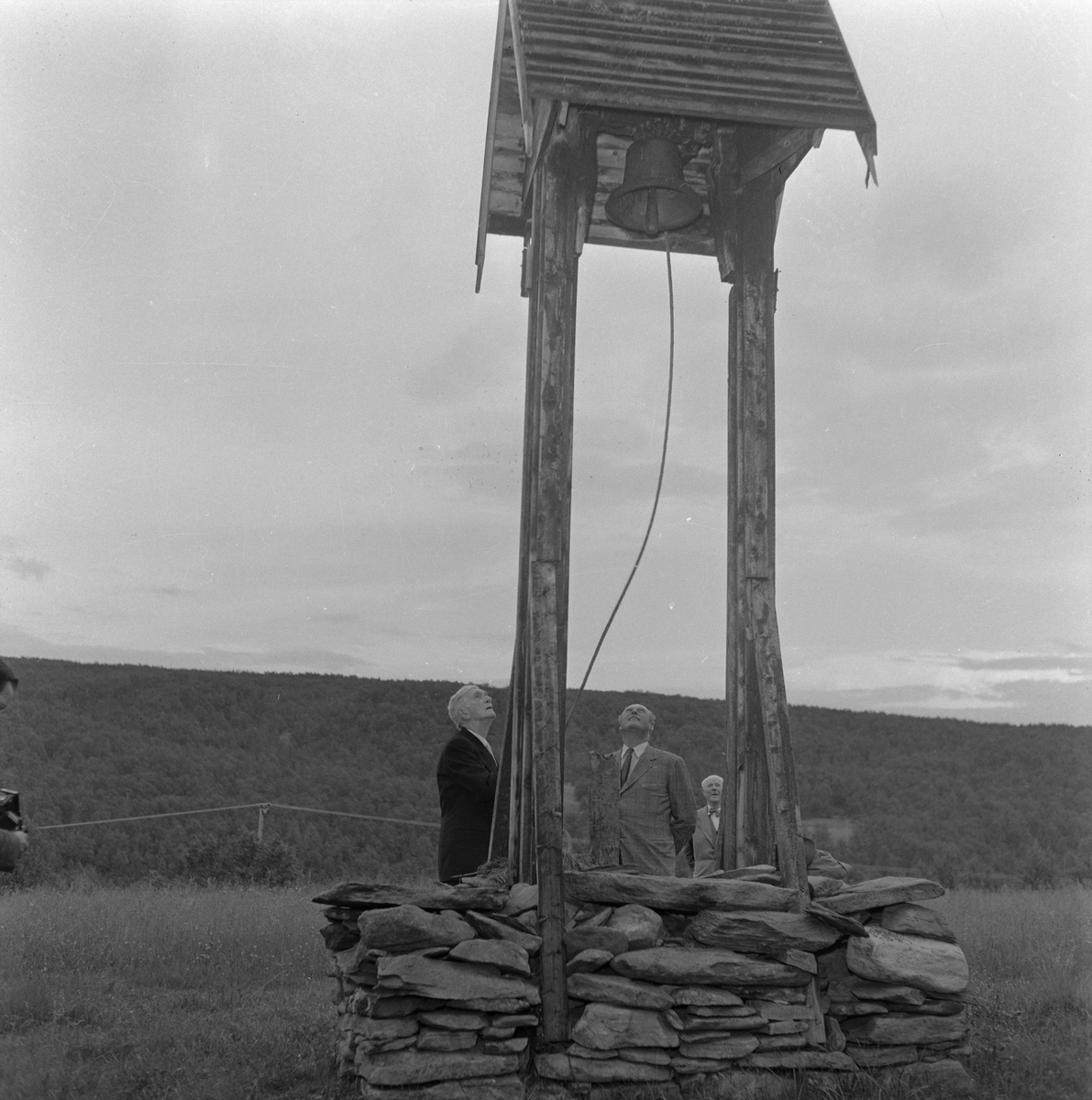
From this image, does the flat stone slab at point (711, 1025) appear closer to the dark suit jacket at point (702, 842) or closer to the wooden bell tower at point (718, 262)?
Answer: the wooden bell tower at point (718, 262)

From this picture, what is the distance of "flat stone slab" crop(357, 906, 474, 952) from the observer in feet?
14.3

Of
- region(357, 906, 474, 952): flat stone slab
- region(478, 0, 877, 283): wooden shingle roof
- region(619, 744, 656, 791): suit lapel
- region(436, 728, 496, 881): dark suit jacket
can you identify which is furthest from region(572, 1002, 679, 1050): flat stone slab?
region(478, 0, 877, 283): wooden shingle roof

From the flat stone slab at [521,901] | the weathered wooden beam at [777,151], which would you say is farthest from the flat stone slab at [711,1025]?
the weathered wooden beam at [777,151]

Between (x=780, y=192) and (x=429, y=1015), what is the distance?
4.07 m

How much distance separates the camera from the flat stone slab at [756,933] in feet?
14.9

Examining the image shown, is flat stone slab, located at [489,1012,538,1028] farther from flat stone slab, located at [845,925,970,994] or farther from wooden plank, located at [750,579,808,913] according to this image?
flat stone slab, located at [845,925,970,994]

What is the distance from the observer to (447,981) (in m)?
4.27

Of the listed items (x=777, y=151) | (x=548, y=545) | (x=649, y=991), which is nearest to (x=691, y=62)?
(x=777, y=151)

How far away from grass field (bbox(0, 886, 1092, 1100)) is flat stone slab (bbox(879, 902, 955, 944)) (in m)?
0.60

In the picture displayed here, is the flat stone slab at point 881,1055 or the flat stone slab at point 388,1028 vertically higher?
the flat stone slab at point 388,1028

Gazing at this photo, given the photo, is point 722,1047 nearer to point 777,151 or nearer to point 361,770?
point 777,151

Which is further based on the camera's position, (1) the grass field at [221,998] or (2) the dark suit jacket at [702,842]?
(2) the dark suit jacket at [702,842]

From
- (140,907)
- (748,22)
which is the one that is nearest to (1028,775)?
(140,907)

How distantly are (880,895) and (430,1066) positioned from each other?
2.04 meters
